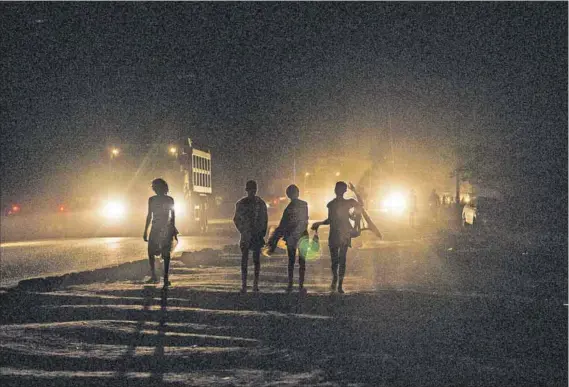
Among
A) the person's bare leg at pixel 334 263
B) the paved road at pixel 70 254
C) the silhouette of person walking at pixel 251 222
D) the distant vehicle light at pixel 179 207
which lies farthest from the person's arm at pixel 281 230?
the distant vehicle light at pixel 179 207

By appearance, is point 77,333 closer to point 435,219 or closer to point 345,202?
point 345,202

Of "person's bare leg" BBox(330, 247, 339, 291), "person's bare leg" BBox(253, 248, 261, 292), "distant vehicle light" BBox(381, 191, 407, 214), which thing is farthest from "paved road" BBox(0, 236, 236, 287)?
"distant vehicle light" BBox(381, 191, 407, 214)

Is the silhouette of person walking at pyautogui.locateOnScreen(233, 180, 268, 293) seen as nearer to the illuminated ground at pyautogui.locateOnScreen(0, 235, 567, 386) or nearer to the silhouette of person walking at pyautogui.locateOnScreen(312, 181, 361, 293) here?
the illuminated ground at pyautogui.locateOnScreen(0, 235, 567, 386)

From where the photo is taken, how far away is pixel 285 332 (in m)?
9.80

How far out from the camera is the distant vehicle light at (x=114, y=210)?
36594 mm

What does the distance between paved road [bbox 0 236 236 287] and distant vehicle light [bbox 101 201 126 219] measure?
119 inches

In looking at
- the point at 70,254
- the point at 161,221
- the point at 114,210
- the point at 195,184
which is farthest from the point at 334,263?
the point at 114,210

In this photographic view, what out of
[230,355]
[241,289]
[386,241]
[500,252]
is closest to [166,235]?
[241,289]

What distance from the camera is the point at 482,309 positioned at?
11891 mm

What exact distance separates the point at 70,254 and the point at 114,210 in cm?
1198

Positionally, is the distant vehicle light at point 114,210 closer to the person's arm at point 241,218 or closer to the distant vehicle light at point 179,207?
the distant vehicle light at point 179,207

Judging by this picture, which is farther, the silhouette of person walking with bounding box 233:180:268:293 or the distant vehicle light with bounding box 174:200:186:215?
the distant vehicle light with bounding box 174:200:186:215

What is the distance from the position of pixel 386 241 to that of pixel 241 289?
17.7m

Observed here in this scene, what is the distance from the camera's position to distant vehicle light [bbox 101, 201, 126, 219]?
3659 centimetres
